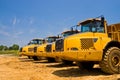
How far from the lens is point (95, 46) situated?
10719 mm

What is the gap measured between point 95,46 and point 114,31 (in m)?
1.93

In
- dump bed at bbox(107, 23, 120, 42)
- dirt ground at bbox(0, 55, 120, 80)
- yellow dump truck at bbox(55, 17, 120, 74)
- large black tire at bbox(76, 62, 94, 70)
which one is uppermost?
dump bed at bbox(107, 23, 120, 42)

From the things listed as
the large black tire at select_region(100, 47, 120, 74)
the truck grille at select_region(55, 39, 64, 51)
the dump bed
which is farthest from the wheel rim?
the truck grille at select_region(55, 39, 64, 51)

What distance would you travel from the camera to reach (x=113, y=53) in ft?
36.6

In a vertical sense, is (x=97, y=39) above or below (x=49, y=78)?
above

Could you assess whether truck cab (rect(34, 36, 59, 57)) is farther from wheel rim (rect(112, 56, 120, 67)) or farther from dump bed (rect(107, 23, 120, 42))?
wheel rim (rect(112, 56, 120, 67))

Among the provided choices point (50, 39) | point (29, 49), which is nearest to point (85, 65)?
point (50, 39)

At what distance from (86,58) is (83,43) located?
0.66 m

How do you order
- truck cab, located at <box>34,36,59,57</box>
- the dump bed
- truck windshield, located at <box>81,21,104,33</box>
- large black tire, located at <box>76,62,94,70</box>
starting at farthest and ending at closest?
truck cab, located at <box>34,36,59,57</box> → large black tire, located at <box>76,62,94,70</box> → the dump bed → truck windshield, located at <box>81,21,104,33</box>

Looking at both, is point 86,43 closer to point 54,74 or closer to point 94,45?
point 94,45

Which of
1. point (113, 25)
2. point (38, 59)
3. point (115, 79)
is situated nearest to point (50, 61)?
point (38, 59)

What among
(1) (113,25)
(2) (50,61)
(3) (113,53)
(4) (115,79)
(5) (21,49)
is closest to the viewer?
(4) (115,79)

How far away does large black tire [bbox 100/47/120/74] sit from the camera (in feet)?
35.5

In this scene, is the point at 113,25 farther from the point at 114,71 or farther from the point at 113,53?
the point at 114,71
